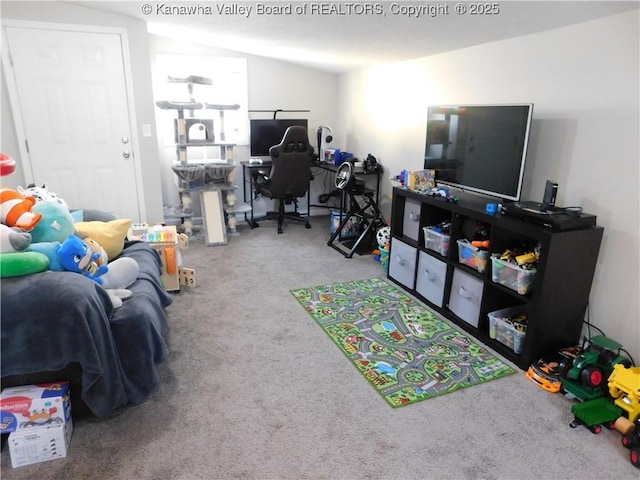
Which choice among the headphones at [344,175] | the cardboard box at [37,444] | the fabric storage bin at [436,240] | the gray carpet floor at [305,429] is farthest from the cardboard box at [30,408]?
the headphones at [344,175]

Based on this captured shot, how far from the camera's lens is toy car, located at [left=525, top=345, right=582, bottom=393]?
2129 millimetres

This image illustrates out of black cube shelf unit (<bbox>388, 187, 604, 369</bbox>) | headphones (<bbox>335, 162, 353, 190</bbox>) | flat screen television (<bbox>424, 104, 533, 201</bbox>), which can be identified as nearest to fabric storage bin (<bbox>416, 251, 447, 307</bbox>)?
black cube shelf unit (<bbox>388, 187, 604, 369</bbox>)

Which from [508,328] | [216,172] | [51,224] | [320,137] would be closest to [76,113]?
[216,172]

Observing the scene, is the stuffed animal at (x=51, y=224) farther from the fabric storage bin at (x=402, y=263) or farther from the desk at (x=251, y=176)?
the desk at (x=251, y=176)

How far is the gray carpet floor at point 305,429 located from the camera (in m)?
1.64

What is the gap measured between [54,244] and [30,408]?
26.2 inches

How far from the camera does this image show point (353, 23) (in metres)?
2.86

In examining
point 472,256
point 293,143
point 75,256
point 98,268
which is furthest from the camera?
point 293,143

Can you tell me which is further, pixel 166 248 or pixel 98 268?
pixel 166 248

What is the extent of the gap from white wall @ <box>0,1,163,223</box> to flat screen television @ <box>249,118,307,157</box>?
1242 mm

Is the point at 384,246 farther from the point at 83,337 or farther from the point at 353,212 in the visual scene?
the point at 83,337

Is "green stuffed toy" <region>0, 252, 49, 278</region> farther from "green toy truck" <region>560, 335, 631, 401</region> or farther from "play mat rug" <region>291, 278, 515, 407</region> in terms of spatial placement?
"green toy truck" <region>560, 335, 631, 401</region>

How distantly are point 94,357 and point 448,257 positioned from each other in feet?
7.06

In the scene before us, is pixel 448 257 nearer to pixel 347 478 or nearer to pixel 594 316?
pixel 594 316
